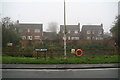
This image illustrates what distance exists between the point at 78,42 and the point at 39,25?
959 inches

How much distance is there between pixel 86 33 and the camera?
176ft

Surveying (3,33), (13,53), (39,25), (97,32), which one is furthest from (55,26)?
(97,32)

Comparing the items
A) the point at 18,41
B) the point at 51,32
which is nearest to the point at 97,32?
the point at 51,32

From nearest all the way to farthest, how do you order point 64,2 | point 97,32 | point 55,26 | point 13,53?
1. point 64,2
2. point 13,53
3. point 55,26
4. point 97,32

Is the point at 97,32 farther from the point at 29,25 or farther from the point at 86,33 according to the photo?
the point at 29,25

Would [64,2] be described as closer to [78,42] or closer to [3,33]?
[3,33]

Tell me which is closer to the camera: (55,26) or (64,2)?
(64,2)

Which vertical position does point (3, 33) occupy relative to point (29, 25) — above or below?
below

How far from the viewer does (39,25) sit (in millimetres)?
53438

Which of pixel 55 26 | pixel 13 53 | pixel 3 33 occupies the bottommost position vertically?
pixel 13 53

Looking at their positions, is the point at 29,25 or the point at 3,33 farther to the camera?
the point at 29,25

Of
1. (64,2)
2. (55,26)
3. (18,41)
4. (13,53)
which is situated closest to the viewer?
(64,2)

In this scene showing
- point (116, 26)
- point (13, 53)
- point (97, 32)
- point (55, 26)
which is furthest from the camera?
point (97, 32)

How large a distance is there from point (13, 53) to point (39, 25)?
35.1 metres
